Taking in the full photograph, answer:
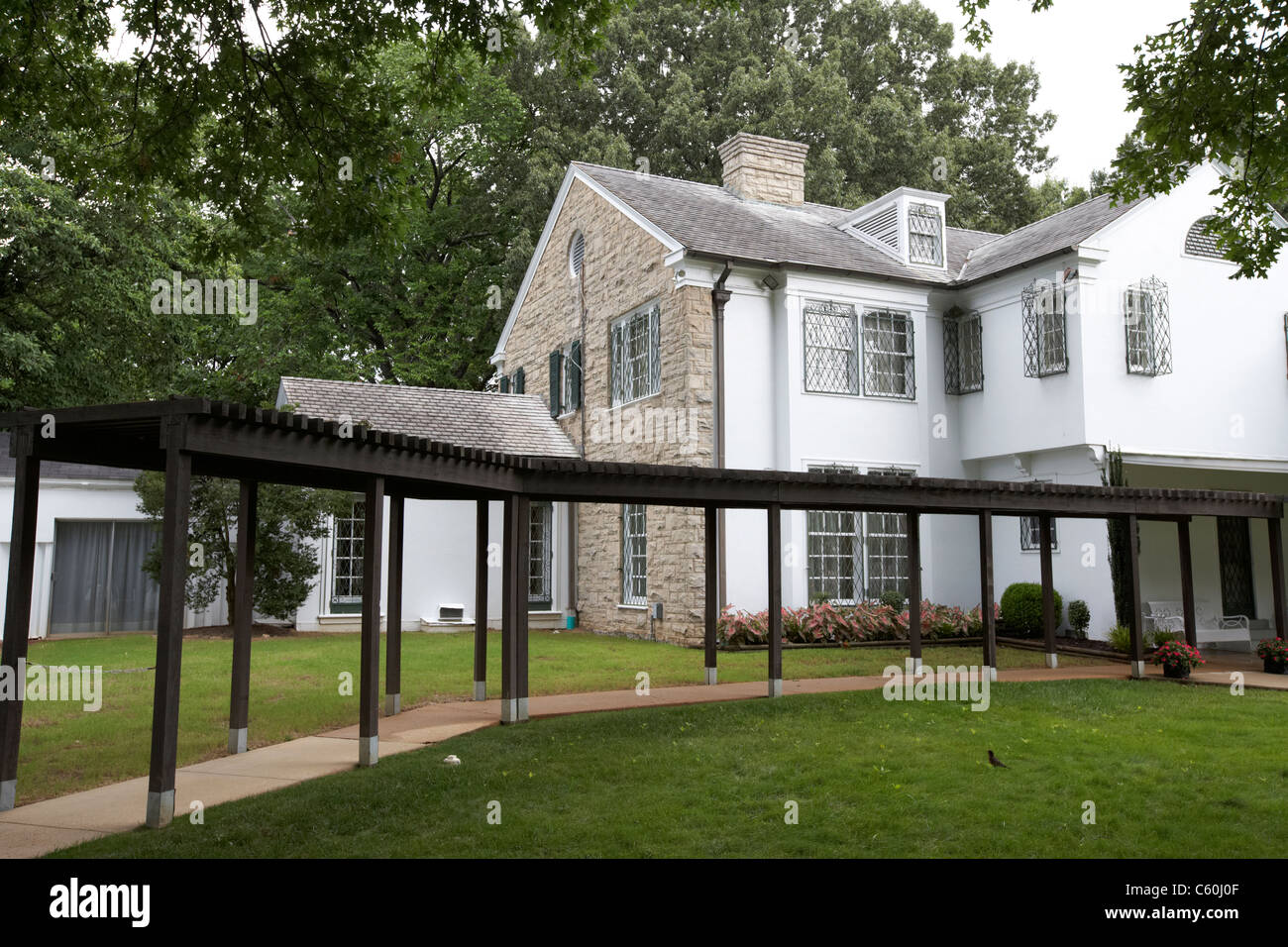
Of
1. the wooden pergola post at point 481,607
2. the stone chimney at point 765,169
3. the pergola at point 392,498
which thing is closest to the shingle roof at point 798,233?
the stone chimney at point 765,169

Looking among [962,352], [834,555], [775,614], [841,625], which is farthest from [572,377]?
[775,614]

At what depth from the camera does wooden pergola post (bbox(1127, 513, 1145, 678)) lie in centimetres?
1262

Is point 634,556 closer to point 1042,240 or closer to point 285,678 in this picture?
point 285,678

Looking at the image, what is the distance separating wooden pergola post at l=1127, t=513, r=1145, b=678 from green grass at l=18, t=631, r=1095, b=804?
66.7 inches

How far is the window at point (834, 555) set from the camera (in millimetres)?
16609

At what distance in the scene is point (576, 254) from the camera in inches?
814

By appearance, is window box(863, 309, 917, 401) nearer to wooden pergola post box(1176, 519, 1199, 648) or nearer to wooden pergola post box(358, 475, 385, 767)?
wooden pergola post box(1176, 519, 1199, 648)

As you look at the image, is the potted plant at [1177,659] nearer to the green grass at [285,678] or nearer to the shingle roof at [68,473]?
the green grass at [285,678]

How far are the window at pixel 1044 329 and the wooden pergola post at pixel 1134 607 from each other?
410 centimetres

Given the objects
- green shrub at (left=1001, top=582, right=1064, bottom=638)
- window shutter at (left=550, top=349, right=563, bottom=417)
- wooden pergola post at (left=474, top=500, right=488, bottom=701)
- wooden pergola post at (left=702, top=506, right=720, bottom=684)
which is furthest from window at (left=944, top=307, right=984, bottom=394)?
wooden pergola post at (left=474, top=500, right=488, bottom=701)

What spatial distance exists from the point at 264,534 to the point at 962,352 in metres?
12.9
